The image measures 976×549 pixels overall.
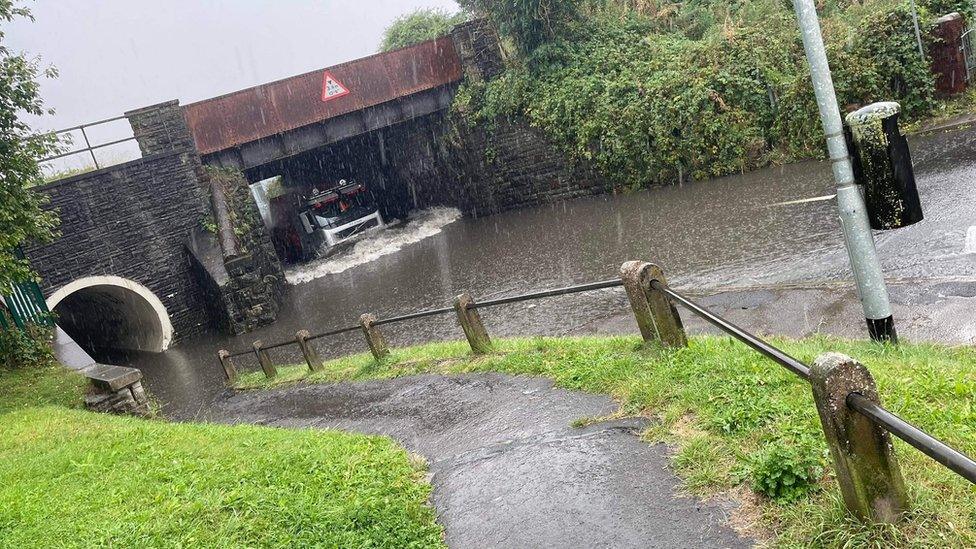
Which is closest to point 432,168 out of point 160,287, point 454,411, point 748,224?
point 160,287

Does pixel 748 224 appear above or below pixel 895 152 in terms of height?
below

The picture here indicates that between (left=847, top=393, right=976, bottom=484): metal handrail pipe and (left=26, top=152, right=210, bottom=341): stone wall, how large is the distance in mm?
19241

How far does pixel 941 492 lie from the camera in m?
2.92

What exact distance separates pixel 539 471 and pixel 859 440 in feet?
6.91

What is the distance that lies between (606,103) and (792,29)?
16.5 ft

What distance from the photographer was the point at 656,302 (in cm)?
557

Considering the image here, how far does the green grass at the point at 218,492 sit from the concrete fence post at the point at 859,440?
2.13 meters

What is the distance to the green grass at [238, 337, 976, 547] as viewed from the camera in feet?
9.37

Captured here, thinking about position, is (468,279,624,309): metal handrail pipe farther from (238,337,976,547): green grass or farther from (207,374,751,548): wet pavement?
(207,374,751,548): wet pavement

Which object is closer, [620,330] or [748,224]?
[620,330]

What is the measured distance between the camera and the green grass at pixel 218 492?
13.7 ft

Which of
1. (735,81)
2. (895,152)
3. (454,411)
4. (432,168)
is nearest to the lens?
(895,152)

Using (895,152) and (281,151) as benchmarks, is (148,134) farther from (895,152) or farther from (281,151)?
(895,152)

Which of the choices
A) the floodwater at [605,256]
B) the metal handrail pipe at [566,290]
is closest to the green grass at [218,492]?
the metal handrail pipe at [566,290]
